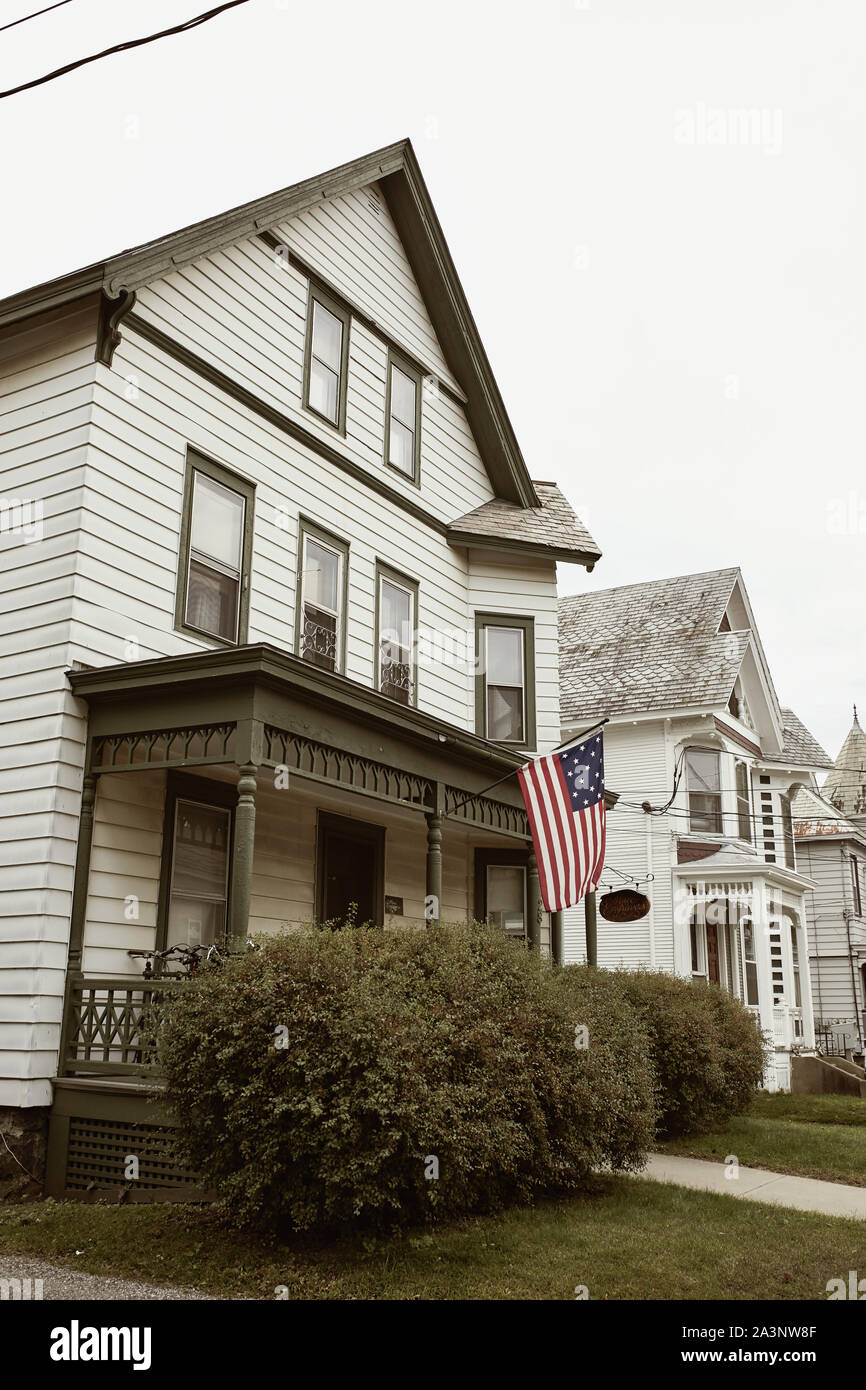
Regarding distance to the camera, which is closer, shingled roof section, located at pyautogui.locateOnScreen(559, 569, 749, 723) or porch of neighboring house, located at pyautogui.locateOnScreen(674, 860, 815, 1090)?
porch of neighboring house, located at pyautogui.locateOnScreen(674, 860, 815, 1090)

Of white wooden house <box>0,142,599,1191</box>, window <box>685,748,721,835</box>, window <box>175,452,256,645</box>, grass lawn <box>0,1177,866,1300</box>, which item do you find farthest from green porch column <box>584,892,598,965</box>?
window <box>685,748,721,835</box>

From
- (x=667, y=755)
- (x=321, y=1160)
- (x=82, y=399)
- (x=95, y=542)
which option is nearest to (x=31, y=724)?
(x=95, y=542)

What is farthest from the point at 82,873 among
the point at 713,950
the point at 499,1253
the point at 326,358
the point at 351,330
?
the point at 713,950

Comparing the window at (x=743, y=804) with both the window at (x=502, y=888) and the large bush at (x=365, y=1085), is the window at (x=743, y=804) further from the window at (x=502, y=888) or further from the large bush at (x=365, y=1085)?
the large bush at (x=365, y=1085)

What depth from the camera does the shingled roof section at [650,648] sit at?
79.6 feet

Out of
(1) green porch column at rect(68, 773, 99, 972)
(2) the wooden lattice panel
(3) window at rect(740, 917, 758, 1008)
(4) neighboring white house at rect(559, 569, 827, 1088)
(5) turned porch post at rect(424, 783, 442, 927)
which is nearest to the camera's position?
(2) the wooden lattice panel

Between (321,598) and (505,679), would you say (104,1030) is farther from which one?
(505,679)

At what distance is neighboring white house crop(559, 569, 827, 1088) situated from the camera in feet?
75.7

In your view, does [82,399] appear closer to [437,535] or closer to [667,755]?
[437,535]

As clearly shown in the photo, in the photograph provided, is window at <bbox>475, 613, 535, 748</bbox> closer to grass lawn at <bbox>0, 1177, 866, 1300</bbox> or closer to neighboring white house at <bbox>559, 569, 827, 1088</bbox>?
neighboring white house at <bbox>559, 569, 827, 1088</bbox>

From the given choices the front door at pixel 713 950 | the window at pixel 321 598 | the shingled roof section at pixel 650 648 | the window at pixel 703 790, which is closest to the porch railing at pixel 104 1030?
the window at pixel 321 598

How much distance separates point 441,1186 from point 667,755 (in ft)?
59.5

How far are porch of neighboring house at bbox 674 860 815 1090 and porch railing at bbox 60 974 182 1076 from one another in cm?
1497

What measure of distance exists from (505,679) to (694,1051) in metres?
6.29
